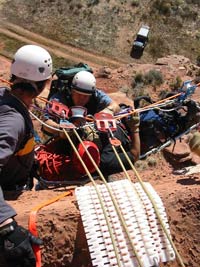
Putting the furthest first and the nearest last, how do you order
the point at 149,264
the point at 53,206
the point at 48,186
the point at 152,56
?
1. the point at 152,56
2. the point at 48,186
3. the point at 53,206
4. the point at 149,264

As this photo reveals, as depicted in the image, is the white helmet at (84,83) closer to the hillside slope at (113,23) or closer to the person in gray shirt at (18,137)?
the person in gray shirt at (18,137)

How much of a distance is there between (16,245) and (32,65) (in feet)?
6.31

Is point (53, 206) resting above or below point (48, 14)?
above

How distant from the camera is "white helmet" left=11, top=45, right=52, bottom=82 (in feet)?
15.0

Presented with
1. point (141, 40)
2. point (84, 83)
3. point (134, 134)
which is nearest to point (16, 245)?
point (84, 83)

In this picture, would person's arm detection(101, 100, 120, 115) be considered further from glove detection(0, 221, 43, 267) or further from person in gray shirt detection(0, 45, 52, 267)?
glove detection(0, 221, 43, 267)

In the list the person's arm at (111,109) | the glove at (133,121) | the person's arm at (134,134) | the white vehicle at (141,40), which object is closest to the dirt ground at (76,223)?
the person's arm at (134,134)

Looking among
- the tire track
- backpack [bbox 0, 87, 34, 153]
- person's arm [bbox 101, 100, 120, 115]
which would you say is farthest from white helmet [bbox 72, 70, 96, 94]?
the tire track

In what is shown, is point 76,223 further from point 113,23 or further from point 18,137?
point 113,23

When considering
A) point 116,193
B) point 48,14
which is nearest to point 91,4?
point 48,14

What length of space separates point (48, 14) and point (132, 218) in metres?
32.5

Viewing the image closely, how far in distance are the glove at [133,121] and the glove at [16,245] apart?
392 cm

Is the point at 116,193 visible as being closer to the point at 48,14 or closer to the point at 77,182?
the point at 77,182

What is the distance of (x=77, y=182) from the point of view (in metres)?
6.67
